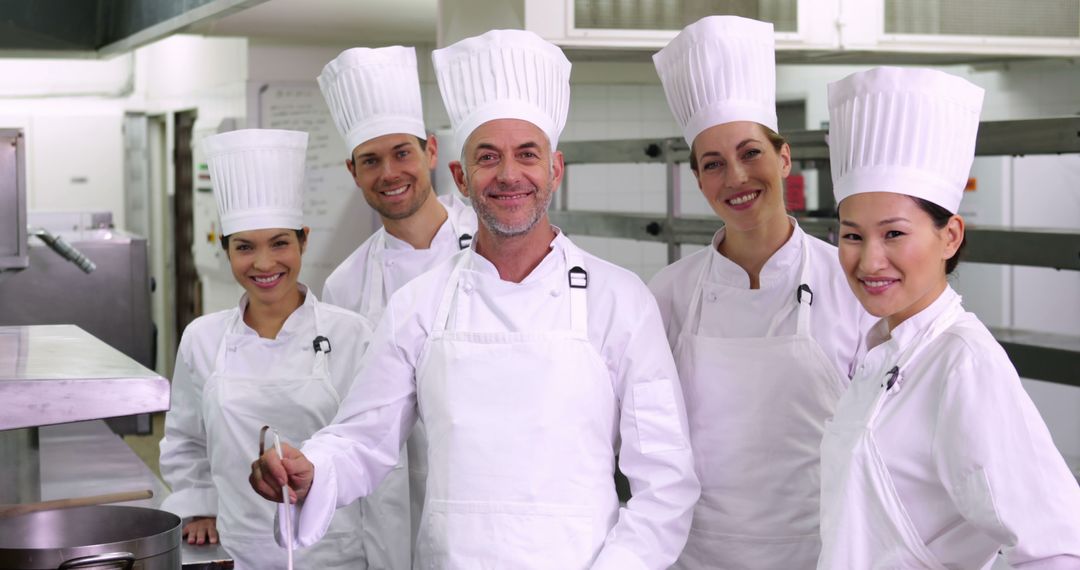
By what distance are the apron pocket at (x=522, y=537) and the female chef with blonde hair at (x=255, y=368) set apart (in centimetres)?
62

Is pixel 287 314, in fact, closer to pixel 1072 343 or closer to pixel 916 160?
pixel 916 160

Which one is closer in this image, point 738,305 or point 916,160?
point 916,160

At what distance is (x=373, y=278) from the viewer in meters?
2.73

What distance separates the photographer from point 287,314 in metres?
2.57

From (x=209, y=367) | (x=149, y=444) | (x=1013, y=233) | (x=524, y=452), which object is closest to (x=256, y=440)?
(x=209, y=367)

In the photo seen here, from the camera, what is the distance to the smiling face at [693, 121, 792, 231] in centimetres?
210

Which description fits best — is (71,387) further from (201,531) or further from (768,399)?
(768,399)

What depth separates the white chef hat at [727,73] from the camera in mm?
2166

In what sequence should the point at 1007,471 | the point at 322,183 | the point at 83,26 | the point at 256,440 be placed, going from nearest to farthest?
the point at 1007,471, the point at 256,440, the point at 83,26, the point at 322,183

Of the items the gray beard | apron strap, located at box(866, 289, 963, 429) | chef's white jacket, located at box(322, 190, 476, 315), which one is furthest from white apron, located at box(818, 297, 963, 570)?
chef's white jacket, located at box(322, 190, 476, 315)

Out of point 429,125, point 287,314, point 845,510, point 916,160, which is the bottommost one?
point 845,510

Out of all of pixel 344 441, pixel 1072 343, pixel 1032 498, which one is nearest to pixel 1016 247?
pixel 1072 343

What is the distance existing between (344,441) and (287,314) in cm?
62

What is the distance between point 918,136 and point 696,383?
2.01ft
